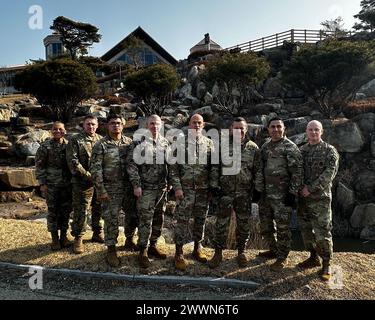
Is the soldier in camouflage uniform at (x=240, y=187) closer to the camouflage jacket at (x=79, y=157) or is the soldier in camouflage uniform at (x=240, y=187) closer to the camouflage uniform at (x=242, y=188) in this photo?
the camouflage uniform at (x=242, y=188)

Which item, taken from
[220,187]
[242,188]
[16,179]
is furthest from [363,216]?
[16,179]

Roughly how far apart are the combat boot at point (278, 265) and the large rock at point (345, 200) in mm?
9701

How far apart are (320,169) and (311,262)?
160cm

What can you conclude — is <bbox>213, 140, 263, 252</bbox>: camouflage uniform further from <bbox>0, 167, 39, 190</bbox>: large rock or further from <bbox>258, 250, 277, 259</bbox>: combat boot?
<bbox>0, 167, 39, 190</bbox>: large rock

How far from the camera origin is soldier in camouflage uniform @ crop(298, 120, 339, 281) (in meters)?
5.70

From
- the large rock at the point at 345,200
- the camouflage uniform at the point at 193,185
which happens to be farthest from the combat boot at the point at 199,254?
the large rock at the point at 345,200

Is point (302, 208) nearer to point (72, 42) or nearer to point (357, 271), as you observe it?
point (357, 271)

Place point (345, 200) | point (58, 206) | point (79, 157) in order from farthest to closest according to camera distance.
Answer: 1. point (345, 200)
2. point (58, 206)
3. point (79, 157)

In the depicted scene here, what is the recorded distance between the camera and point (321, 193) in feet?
18.7

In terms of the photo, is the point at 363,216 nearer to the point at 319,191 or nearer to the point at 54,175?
the point at 319,191

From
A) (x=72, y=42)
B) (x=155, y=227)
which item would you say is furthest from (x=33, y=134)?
(x=72, y=42)

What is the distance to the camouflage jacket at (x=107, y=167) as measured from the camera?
6090 millimetres

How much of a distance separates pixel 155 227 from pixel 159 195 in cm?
63
